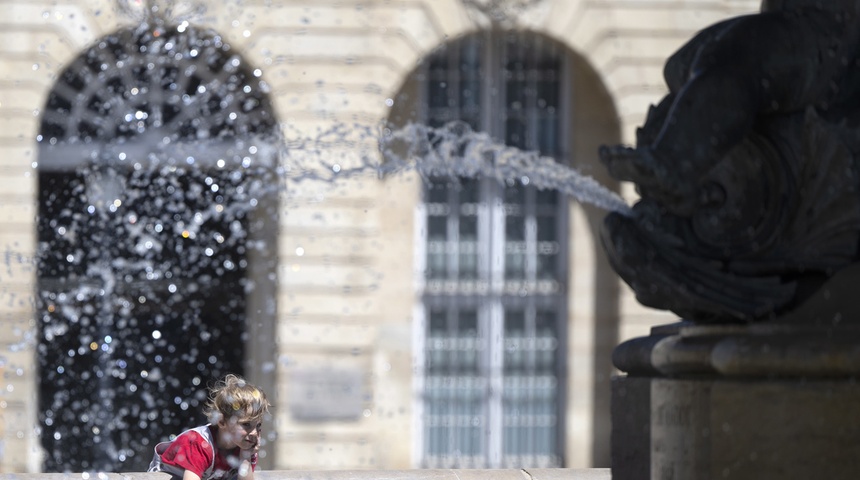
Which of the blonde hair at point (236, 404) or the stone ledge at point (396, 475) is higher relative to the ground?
the blonde hair at point (236, 404)

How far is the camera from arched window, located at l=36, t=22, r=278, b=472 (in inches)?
514

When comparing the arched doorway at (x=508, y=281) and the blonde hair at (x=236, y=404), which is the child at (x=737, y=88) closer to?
the blonde hair at (x=236, y=404)

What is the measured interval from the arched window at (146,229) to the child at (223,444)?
858cm

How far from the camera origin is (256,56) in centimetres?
1332

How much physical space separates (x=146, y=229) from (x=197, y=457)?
9.27 meters

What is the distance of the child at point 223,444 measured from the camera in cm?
424

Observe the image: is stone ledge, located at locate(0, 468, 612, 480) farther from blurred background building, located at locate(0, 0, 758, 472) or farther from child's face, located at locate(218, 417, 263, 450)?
blurred background building, located at locate(0, 0, 758, 472)

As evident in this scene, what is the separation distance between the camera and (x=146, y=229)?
13359mm

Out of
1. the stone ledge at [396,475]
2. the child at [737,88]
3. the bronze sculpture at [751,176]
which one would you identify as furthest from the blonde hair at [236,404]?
the child at [737,88]

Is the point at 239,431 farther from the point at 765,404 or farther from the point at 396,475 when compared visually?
the point at 765,404

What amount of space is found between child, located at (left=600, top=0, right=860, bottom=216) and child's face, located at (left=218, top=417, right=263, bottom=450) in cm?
130

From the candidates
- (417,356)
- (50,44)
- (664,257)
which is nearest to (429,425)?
(417,356)

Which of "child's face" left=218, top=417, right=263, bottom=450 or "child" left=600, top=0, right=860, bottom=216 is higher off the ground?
"child" left=600, top=0, right=860, bottom=216

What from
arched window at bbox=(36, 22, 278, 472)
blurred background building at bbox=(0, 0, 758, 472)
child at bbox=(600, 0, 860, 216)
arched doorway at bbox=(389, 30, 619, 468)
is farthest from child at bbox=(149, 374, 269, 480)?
arched doorway at bbox=(389, 30, 619, 468)
